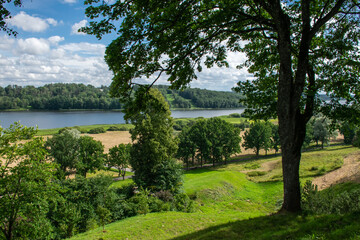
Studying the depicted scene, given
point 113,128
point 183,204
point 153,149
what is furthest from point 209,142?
point 113,128

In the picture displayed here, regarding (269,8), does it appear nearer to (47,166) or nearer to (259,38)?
(259,38)

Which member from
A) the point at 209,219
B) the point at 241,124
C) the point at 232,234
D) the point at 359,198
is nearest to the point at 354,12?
the point at 359,198

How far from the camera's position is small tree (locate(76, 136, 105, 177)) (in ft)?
158

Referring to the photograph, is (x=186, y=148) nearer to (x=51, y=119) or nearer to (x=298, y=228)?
(x=298, y=228)

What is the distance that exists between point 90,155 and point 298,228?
4800 centimetres

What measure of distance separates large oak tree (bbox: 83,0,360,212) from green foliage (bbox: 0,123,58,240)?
25.0 feet

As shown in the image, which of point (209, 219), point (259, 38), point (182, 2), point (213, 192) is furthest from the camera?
point (213, 192)

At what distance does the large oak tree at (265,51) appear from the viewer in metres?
7.47

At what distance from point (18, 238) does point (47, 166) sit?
369 centimetres

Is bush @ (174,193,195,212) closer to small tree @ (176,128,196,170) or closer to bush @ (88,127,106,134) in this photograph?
small tree @ (176,128,196,170)

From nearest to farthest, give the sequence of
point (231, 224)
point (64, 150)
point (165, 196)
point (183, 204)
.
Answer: point (231, 224)
point (183, 204)
point (165, 196)
point (64, 150)

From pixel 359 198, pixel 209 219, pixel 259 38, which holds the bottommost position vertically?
pixel 209 219

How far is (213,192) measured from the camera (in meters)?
30.2

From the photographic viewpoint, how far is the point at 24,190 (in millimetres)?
11438
